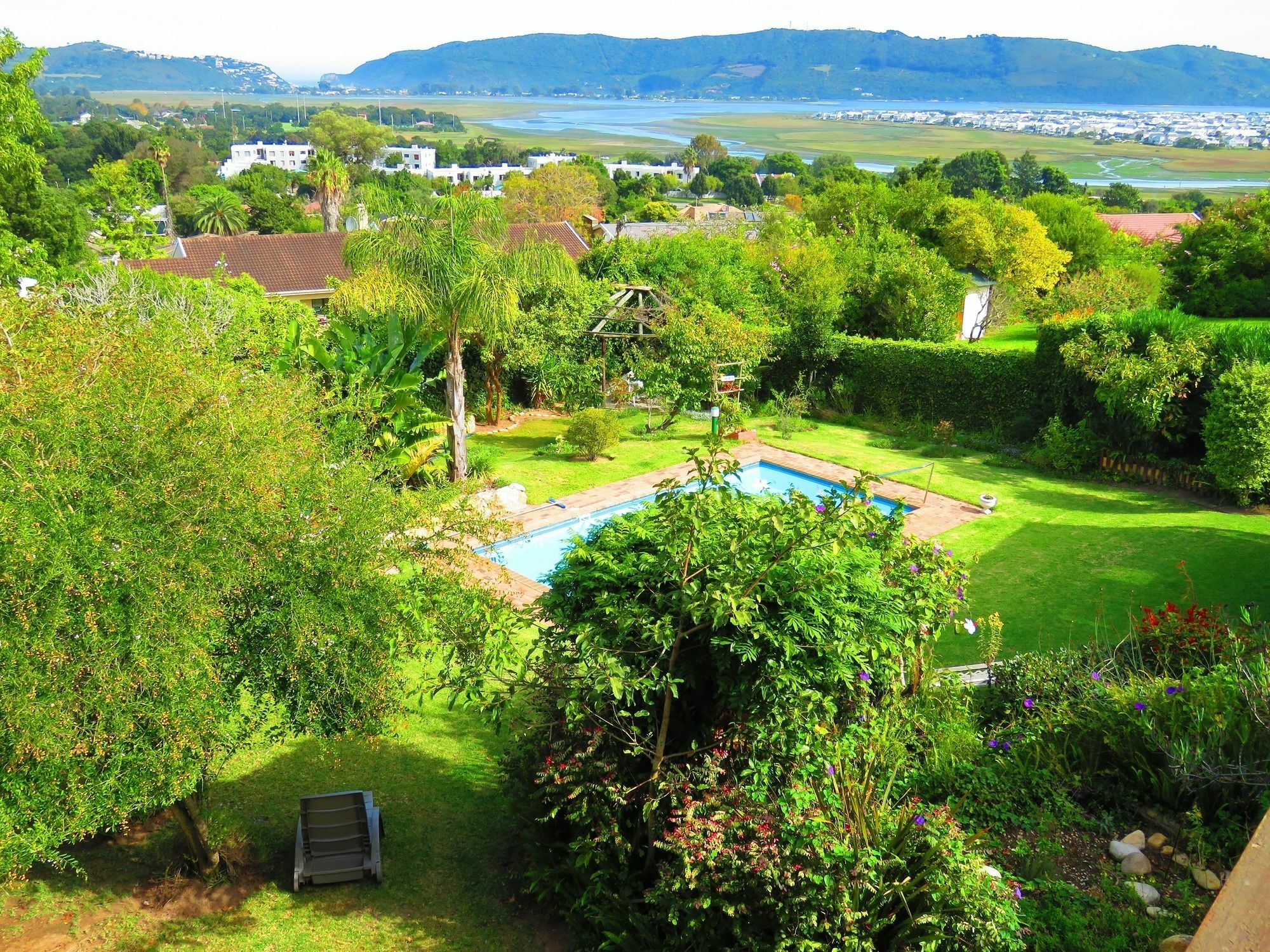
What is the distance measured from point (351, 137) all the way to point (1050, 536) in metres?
141

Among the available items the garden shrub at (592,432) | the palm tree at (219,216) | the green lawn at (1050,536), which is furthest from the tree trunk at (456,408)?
the palm tree at (219,216)

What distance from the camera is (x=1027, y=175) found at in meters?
115

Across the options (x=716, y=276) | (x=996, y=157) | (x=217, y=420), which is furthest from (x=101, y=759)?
(x=996, y=157)

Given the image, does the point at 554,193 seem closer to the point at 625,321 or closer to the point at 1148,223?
the point at 1148,223

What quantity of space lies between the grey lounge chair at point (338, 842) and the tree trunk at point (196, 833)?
25.9 inches

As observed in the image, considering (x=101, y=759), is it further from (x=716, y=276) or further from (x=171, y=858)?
(x=716, y=276)

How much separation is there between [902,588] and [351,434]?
486 centimetres

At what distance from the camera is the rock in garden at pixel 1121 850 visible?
6.61m

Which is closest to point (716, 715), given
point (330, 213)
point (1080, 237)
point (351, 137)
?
point (1080, 237)

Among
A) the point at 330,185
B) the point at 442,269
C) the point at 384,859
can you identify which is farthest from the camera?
the point at 330,185

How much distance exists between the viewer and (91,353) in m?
6.31

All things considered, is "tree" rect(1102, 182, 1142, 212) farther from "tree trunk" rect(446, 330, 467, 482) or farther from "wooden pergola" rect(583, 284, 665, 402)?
"tree trunk" rect(446, 330, 467, 482)

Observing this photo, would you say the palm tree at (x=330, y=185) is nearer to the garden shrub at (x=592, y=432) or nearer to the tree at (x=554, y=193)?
the tree at (x=554, y=193)

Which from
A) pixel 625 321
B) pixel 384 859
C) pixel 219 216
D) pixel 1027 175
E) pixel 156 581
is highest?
pixel 1027 175
